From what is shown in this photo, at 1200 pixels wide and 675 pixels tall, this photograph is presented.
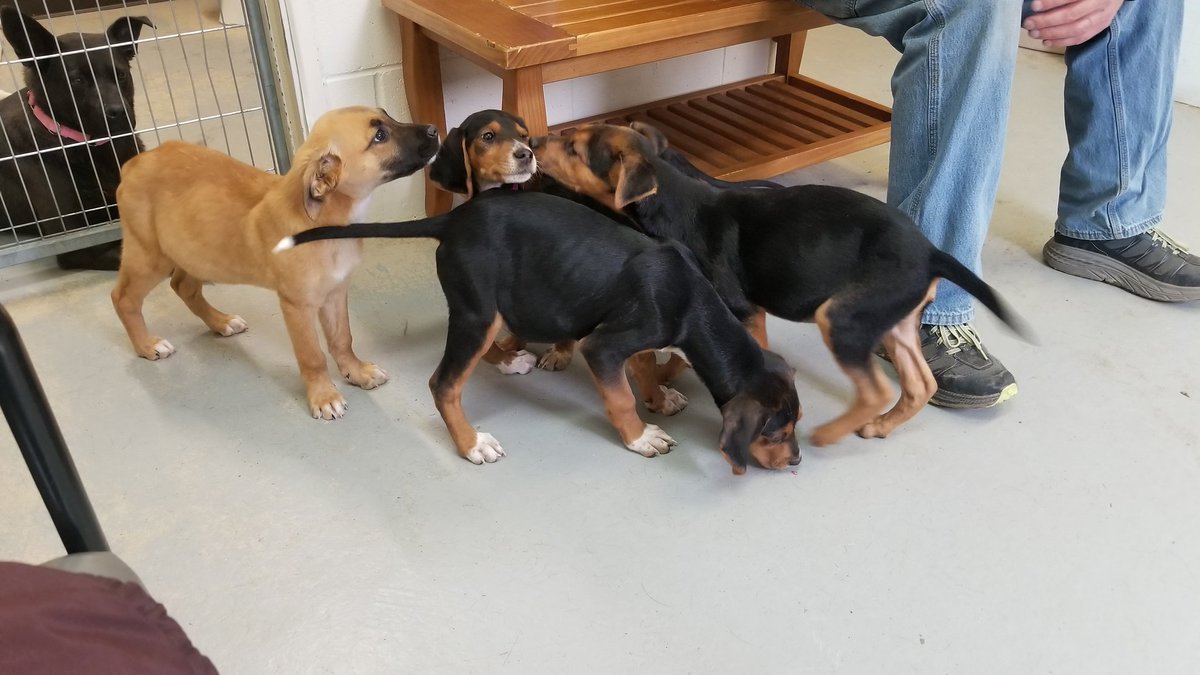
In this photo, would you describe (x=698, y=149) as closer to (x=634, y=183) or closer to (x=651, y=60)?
(x=651, y=60)

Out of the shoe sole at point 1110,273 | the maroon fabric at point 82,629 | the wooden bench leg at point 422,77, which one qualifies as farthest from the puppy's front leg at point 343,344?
the shoe sole at point 1110,273

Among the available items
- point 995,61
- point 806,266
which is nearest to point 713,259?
point 806,266

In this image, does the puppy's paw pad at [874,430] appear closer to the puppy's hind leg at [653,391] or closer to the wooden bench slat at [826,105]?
the puppy's hind leg at [653,391]

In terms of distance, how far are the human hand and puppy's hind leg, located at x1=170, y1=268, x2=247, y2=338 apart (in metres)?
2.23

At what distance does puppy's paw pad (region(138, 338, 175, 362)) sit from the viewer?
7.32 ft

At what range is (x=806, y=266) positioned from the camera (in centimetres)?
187

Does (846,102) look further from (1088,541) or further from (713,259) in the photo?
(1088,541)

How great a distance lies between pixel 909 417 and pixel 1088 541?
0.44m

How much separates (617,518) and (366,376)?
0.76m

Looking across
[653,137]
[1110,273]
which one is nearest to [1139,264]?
[1110,273]

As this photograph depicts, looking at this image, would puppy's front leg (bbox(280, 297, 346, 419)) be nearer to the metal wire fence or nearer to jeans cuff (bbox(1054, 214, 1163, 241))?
the metal wire fence

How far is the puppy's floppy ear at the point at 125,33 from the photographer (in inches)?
103

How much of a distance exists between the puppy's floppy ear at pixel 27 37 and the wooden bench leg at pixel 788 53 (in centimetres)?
250

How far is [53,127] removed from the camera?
2.58 metres
